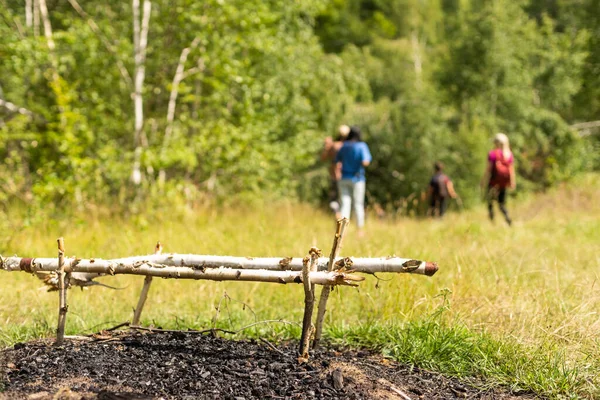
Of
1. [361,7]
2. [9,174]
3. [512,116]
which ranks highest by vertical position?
[361,7]

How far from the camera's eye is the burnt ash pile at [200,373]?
2.97m

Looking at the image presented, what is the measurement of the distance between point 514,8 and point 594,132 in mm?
7220

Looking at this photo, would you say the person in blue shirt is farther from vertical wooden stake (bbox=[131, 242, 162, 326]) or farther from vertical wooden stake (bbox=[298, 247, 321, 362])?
vertical wooden stake (bbox=[298, 247, 321, 362])

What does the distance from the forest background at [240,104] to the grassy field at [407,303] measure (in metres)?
1.81

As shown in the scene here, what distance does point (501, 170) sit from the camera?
32.2ft

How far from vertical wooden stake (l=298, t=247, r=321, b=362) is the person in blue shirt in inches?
211

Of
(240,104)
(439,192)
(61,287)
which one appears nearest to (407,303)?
(61,287)

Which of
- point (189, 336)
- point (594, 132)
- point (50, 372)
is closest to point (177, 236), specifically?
point (189, 336)

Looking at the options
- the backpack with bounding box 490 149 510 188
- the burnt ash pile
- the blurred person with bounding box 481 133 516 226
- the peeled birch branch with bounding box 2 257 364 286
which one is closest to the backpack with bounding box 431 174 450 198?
the blurred person with bounding box 481 133 516 226

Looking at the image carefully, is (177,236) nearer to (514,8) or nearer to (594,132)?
(514,8)

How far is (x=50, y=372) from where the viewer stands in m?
3.14

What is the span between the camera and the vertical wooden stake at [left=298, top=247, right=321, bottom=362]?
3148mm

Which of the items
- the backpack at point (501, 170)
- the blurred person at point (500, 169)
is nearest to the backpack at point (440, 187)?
the blurred person at point (500, 169)

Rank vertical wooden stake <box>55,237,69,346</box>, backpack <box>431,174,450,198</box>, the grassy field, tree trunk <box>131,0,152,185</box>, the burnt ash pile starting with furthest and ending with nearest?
backpack <box>431,174,450,198</box>, tree trunk <box>131,0,152,185</box>, the grassy field, vertical wooden stake <box>55,237,69,346</box>, the burnt ash pile
